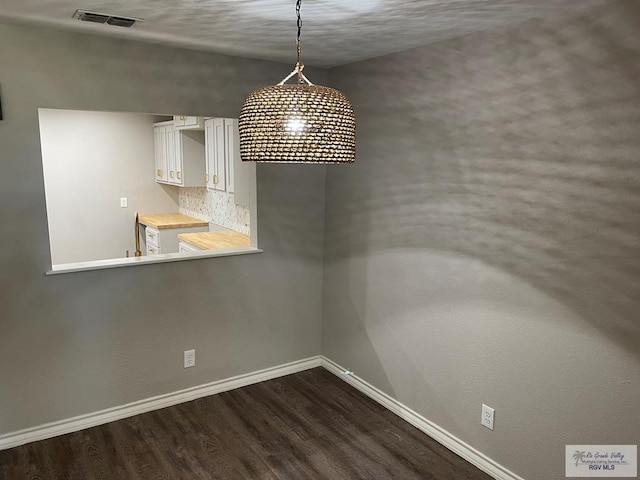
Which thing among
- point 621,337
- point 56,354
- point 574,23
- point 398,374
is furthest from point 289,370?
point 574,23

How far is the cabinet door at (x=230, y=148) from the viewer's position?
3959 millimetres

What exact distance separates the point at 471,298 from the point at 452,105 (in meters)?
1.06

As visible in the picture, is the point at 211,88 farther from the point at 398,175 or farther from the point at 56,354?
the point at 56,354

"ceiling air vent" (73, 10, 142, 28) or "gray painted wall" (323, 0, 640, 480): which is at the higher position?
"ceiling air vent" (73, 10, 142, 28)

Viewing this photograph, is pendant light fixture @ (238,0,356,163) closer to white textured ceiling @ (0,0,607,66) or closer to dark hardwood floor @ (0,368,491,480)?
white textured ceiling @ (0,0,607,66)

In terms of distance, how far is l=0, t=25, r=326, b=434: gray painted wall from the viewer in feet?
8.62

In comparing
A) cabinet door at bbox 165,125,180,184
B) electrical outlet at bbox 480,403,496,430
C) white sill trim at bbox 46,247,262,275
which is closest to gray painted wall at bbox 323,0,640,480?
electrical outlet at bbox 480,403,496,430

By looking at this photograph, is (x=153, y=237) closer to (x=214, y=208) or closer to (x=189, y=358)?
(x=214, y=208)

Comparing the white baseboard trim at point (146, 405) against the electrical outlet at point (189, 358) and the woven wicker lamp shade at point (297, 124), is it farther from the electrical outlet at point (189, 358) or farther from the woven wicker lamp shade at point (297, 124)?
the woven wicker lamp shade at point (297, 124)

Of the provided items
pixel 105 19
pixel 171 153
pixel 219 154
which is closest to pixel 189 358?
pixel 219 154

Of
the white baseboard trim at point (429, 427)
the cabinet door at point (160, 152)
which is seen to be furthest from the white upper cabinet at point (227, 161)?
the white baseboard trim at point (429, 427)

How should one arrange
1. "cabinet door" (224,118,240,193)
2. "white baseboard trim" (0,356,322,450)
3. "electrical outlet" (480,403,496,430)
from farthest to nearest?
"cabinet door" (224,118,240,193) → "white baseboard trim" (0,356,322,450) → "electrical outlet" (480,403,496,430)

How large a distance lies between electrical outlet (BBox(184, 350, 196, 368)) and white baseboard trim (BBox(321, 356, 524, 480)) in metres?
1.09

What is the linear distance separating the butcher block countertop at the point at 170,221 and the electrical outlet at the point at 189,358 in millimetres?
2013
